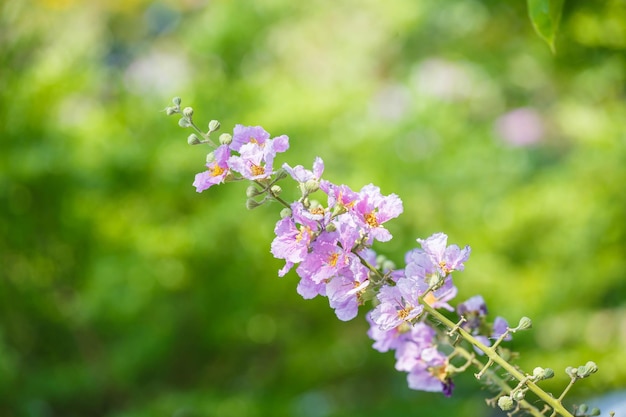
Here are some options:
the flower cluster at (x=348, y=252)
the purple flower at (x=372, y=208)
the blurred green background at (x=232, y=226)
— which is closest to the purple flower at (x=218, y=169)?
the flower cluster at (x=348, y=252)

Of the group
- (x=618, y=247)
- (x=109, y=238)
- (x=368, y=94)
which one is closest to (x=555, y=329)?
(x=618, y=247)

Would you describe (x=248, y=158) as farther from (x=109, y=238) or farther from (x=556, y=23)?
(x=109, y=238)

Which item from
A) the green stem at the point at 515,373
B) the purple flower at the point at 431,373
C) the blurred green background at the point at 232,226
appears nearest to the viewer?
the green stem at the point at 515,373

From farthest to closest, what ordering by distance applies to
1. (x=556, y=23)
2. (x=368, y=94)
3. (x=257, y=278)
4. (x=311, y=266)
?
(x=368, y=94) → (x=257, y=278) → (x=556, y=23) → (x=311, y=266)

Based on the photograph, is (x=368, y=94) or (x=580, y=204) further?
(x=368, y=94)

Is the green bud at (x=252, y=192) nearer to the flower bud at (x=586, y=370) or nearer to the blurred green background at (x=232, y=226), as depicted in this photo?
the flower bud at (x=586, y=370)

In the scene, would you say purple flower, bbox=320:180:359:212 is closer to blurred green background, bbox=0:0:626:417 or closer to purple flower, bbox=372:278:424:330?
purple flower, bbox=372:278:424:330
